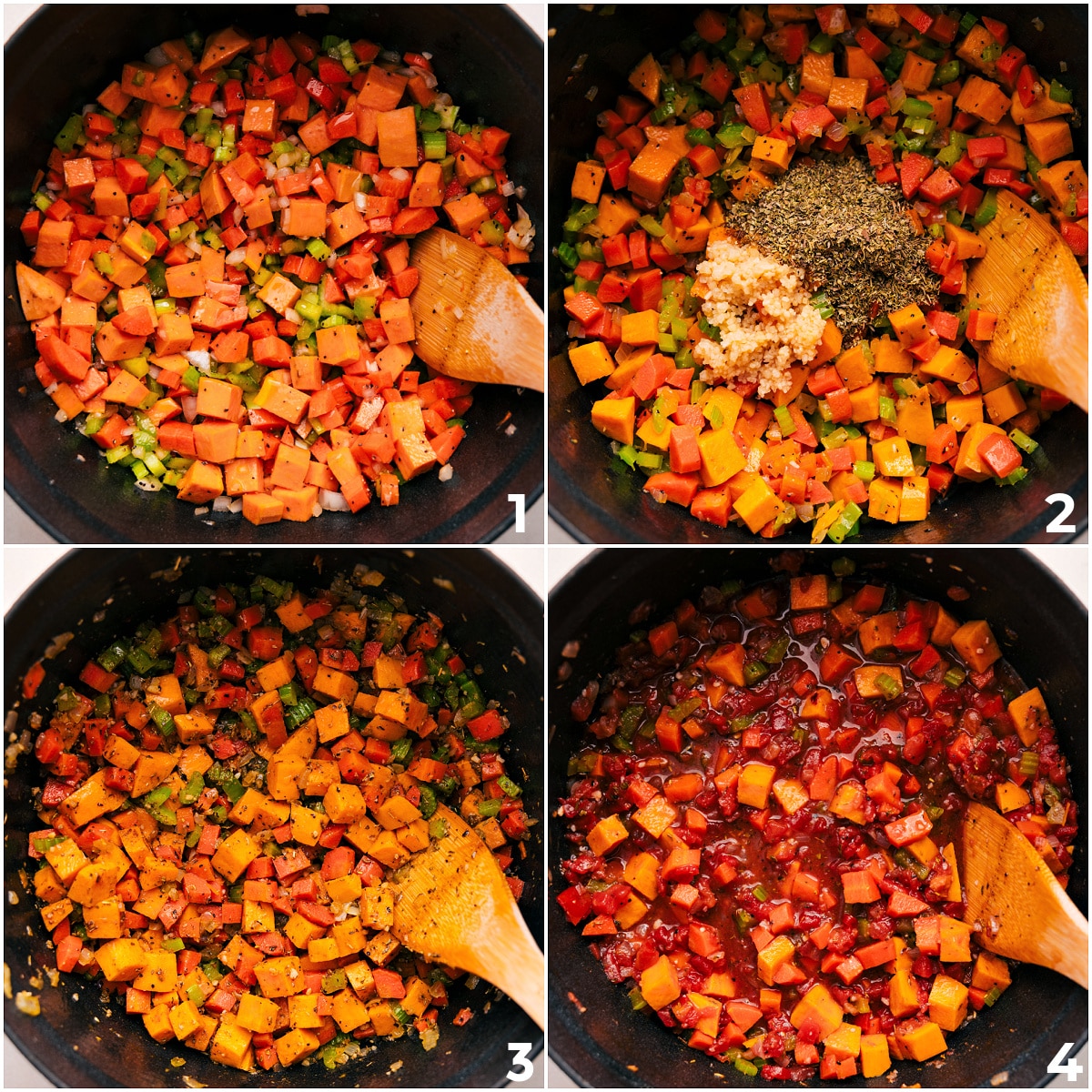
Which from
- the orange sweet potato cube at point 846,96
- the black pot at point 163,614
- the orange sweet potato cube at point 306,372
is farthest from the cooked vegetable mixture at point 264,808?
the orange sweet potato cube at point 846,96

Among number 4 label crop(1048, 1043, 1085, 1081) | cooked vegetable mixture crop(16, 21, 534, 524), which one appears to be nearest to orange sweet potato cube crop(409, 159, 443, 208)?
cooked vegetable mixture crop(16, 21, 534, 524)

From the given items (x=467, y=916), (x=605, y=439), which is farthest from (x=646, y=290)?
(x=467, y=916)

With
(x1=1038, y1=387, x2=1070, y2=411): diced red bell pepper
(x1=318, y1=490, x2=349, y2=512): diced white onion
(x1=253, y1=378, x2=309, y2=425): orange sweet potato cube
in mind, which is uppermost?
(x1=253, y1=378, x2=309, y2=425): orange sweet potato cube

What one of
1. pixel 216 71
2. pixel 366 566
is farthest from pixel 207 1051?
pixel 216 71

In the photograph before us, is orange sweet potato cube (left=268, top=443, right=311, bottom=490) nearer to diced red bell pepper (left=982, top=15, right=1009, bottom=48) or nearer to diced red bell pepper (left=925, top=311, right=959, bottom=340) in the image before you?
diced red bell pepper (left=925, top=311, right=959, bottom=340)

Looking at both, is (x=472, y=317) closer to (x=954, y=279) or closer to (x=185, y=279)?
(x=185, y=279)

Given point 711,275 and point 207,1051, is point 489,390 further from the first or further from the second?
point 207,1051
